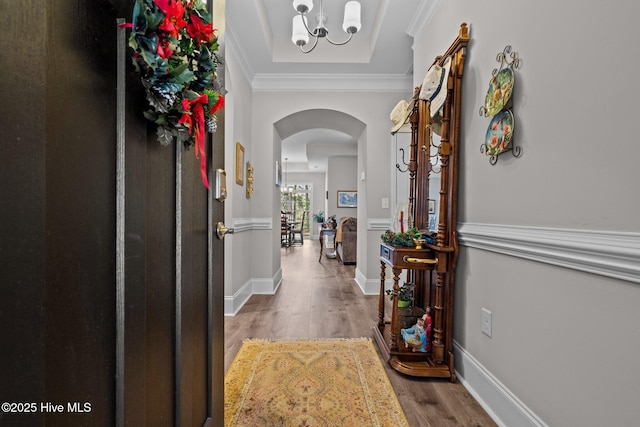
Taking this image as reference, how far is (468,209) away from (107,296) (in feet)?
5.56

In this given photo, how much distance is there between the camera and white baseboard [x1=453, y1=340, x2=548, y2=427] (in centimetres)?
125

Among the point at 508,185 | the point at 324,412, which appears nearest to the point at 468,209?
the point at 508,185

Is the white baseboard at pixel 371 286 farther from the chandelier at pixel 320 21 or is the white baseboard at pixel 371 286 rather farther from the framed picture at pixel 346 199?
the framed picture at pixel 346 199

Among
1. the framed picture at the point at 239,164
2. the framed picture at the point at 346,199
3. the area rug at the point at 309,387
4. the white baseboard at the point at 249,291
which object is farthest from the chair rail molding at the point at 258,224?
the framed picture at the point at 346,199

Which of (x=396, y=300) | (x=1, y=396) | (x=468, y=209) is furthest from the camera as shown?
(x=396, y=300)

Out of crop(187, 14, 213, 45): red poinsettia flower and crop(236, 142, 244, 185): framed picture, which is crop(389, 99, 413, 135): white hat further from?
crop(187, 14, 213, 45): red poinsettia flower

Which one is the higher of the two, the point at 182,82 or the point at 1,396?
the point at 182,82

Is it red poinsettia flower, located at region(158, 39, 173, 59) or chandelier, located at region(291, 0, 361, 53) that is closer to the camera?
red poinsettia flower, located at region(158, 39, 173, 59)

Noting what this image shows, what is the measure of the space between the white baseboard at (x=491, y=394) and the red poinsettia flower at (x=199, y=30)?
1728 millimetres

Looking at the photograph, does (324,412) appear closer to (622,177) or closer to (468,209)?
(468,209)

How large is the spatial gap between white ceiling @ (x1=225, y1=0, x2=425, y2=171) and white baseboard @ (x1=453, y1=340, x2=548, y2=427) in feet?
8.46

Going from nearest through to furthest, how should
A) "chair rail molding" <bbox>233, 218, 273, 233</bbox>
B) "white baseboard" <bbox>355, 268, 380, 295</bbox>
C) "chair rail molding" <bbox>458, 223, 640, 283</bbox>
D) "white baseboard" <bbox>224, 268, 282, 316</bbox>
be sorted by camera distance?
"chair rail molding" <bbox>458, 223, 640, 283</bbox> → "white baseboard" <bbox>224, 268, 282, 316</bbox> → "chair rail molding" <bbox>233, 218, 273, 233</bbox> → "white baseboard" <bbox>355, 268, 380, 295</bbox>

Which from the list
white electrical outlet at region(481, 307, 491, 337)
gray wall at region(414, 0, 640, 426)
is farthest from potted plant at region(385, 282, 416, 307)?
white electrical outlet at region(481, 307, 491, 337)

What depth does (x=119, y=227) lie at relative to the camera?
2.02ft
